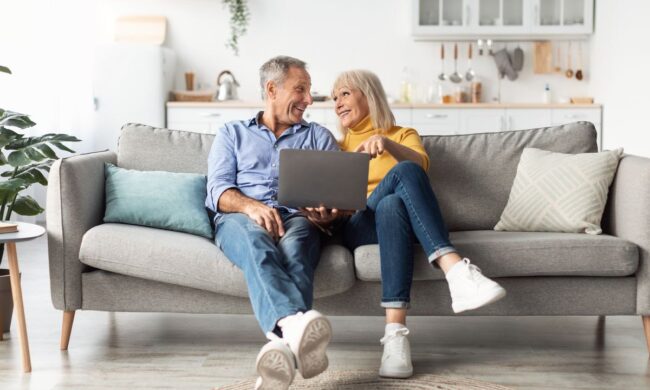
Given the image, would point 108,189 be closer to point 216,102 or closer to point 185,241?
point 185,241

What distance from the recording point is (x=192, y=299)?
2617 millimetres

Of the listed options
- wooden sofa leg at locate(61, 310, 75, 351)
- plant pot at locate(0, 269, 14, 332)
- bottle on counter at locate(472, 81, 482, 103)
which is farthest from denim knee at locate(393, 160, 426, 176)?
bottle on counter at locate(472, 81, 482, 103)

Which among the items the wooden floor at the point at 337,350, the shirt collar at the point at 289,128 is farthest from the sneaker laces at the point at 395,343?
the shirt collar at the point at 289,128

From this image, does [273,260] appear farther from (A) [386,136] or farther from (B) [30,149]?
(B) [30,149]

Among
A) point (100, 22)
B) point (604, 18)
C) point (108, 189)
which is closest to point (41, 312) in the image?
point (108, 189)

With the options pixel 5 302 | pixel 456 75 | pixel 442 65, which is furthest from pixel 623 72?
pixel 5 302

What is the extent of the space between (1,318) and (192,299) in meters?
0.74

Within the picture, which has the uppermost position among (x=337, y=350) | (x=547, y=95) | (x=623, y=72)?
(x=623, y=72)

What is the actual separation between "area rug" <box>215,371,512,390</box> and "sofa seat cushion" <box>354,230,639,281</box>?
33cm

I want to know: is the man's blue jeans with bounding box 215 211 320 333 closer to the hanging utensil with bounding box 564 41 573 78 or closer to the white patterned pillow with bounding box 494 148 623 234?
the white patterned pillow with bounding box 494 148 623 234

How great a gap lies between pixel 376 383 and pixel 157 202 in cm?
102

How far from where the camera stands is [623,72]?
546 centimetres

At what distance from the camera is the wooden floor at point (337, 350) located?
2393 mm

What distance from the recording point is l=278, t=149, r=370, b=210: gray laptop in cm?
248
